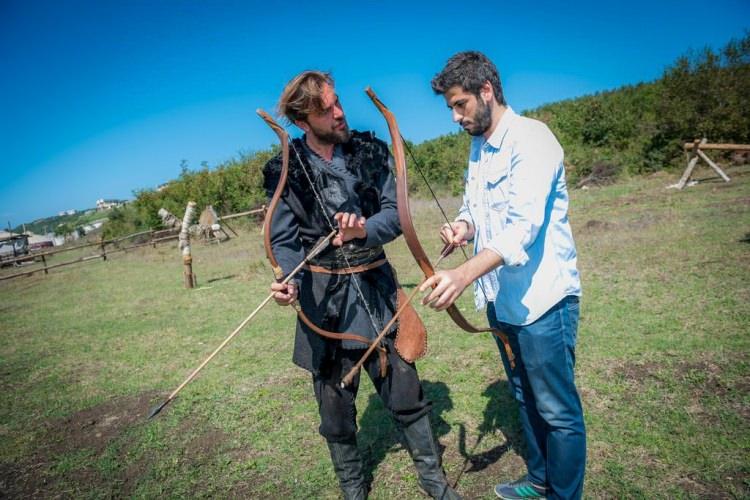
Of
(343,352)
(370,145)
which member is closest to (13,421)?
(343,352)

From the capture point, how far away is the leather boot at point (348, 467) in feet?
7.97

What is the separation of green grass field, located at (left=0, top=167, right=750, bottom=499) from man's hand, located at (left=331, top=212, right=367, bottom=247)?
5.24 ft

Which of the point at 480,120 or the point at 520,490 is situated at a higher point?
the point at 480,120

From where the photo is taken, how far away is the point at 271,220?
2232 millimetres

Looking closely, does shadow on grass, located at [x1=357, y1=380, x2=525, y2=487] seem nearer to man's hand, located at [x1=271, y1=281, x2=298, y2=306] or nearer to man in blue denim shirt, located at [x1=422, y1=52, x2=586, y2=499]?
man in blue denim shirt, located at [x1=422, y1=52, x2=586, y2=499]

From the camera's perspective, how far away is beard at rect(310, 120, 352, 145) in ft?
7.22

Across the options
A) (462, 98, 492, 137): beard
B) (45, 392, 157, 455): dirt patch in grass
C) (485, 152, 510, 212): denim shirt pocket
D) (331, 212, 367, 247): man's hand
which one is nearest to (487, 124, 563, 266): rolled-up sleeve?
(485, 152, 510, 212): denim shirt pocket

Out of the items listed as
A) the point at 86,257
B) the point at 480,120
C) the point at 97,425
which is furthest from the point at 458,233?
the point at 86,257

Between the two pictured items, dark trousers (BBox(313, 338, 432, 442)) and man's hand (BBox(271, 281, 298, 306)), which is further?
dark trousers (BBox(313, 338, 432, 442))

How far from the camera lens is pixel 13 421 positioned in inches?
164

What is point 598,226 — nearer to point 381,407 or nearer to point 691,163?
point 691,163

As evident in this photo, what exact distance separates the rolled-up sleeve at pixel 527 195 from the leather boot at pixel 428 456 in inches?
49.7

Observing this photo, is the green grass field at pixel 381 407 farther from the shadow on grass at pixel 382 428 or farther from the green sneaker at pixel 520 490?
the green sneaker at pixel 520 490

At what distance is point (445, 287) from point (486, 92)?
0.94 metres
